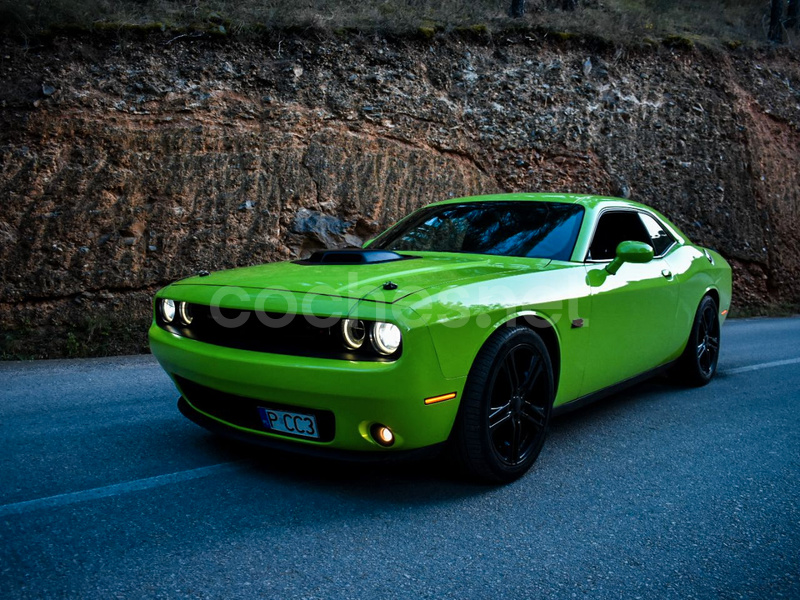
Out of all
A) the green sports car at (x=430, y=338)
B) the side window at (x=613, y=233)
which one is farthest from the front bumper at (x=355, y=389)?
the side window at (x=613, y=233)

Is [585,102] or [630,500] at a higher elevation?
[585,102]

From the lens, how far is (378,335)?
281 centimetres

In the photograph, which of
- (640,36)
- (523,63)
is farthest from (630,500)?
(640,36)

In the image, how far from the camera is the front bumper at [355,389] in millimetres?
2760

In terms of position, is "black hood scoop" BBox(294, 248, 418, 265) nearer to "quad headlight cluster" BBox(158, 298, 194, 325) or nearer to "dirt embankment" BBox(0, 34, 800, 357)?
"quad headlight cluster" BBox(158, 298, 194, 325)

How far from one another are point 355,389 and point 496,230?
186cm

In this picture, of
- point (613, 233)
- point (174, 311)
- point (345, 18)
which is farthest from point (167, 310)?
point (345, 18)

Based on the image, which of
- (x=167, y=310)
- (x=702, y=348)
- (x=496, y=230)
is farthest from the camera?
(x=702, y=348)

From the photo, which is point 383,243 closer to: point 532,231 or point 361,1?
point 532,231

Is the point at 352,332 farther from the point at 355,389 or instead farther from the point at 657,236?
the point at 657,236

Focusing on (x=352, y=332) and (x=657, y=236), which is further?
(x=657, y=236)

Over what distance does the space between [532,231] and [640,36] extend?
470 inches

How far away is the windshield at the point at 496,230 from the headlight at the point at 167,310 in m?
1.51

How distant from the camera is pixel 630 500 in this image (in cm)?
313
